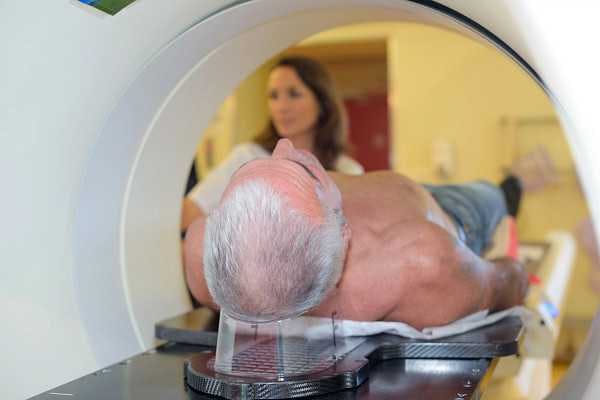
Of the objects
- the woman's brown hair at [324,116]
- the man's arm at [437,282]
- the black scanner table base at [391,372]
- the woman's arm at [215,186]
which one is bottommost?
the black scanner table base at [391,372]

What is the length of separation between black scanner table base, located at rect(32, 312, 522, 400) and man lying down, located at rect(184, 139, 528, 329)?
0.08 m

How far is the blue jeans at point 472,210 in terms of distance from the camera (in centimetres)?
185

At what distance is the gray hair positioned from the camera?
37.4 inches

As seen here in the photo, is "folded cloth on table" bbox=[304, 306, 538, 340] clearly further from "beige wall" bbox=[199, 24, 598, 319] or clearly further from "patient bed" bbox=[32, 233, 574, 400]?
"beige wall" bbox=[199, 24, 598, 319]

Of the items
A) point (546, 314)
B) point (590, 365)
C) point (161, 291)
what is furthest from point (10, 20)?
point (546, 314)

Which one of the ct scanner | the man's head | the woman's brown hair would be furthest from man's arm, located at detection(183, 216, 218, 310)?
the woman's brown hair

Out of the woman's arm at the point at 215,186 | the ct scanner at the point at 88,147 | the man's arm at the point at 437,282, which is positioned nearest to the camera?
the ct scanner at the point at 88,147

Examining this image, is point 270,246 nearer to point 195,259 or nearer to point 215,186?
point 195,259

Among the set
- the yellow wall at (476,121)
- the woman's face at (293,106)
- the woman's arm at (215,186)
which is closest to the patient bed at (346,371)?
the woman's arm at (215,186)

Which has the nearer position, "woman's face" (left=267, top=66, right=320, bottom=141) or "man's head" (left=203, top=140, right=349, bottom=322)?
"man's head" (left=203, top=140, right=349, bottom=322)

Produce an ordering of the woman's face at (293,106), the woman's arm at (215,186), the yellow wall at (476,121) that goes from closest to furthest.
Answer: the woman's arm at (215,186) → the woman's face at (293,106) → the yellow wall at (476,121)

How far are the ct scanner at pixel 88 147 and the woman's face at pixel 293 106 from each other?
156 centimetres

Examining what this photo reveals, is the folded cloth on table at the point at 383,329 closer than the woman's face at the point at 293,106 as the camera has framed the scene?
Yes

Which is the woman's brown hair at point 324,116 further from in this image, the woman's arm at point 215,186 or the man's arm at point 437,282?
the man's arm at point 437,282
